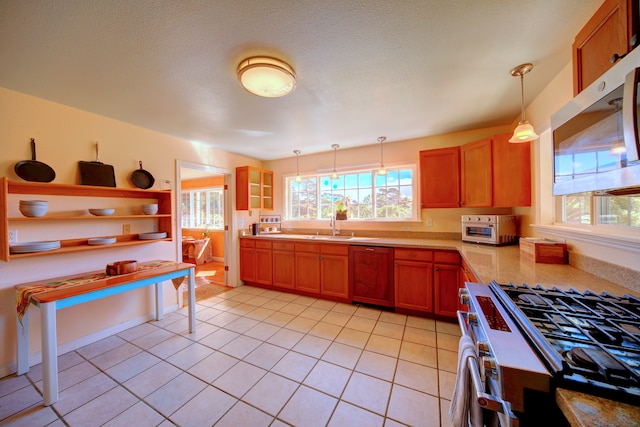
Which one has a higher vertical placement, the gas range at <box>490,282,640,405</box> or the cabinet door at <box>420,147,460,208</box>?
the cabinet door at <box>420,147,460,208</box>

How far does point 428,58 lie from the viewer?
1.61 meters

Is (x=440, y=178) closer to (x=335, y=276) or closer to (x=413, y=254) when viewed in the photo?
(x=413, y=254)

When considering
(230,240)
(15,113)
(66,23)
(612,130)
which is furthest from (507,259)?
(15,113)

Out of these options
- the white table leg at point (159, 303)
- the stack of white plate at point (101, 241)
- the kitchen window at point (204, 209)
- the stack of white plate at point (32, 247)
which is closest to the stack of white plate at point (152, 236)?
the stack of white plate at point (101, 241)

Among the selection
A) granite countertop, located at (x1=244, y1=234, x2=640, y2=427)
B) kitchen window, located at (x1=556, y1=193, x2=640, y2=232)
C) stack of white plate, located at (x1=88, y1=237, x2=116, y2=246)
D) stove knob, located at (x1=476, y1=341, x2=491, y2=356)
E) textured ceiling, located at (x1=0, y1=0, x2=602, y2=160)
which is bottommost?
stove knob, located at (x1=476, y1=341, x2=491, y2=356)

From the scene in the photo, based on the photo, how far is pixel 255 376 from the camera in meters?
1.83

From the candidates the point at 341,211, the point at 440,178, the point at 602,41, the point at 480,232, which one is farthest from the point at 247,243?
the point at 602,41

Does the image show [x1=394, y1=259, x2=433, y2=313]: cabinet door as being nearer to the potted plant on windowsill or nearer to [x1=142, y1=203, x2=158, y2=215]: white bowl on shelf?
the potted plant on windowsill

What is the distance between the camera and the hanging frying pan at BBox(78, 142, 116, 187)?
2307mm

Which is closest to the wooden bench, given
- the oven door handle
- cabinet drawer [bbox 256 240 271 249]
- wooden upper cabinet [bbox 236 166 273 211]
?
cabinet drawer [bbox 256 240 271 249]

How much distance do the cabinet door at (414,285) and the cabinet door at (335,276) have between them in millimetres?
690

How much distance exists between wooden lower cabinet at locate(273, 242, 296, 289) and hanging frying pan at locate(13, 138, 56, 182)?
2593 mm

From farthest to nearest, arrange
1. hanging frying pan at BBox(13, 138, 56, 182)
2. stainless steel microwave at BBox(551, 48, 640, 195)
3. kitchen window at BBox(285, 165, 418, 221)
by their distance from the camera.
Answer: kitchen window at BBox(285, 165, 418, 221)
hanging frying pan at BBox(13, 138, 56, 182)
stainless steel microwave at BBox(551, 48, 640, 195)

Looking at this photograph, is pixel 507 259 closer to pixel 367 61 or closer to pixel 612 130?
pixel 612 130
